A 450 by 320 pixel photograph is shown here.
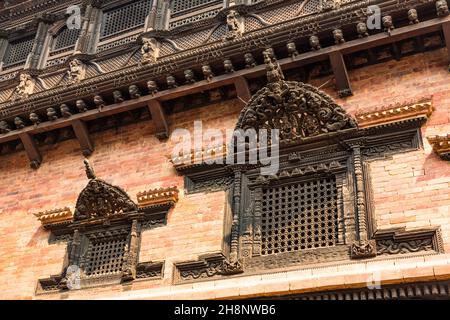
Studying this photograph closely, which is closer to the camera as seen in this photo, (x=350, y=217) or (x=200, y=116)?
(x=350, y=217)

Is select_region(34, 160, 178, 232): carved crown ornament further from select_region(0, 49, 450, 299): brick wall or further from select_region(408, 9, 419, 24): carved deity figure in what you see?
select_region(408, 9, 419, 24): carved deity figure

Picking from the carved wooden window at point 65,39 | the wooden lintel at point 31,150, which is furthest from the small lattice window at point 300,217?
the carved wooden window at point 65,39

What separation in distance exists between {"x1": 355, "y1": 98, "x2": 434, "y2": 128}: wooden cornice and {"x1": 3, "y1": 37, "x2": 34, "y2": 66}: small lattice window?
7859mm

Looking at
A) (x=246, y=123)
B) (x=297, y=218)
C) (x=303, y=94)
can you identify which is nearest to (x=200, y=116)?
(x=246, y=123)

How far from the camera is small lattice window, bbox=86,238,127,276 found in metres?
9.91

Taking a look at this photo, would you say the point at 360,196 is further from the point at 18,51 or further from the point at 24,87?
the point at 18,51

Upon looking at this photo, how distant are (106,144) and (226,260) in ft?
12.4

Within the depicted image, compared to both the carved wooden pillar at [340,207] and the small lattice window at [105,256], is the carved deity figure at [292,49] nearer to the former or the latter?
the carved wooden pillar at [340,207]

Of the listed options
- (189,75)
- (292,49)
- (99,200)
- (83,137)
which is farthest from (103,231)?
(292,49)

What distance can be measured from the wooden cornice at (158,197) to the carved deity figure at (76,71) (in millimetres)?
3074

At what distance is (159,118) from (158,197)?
5.37ft

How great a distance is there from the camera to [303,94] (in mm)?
9375

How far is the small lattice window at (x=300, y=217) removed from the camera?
8625mm
